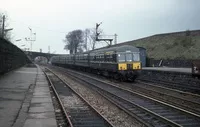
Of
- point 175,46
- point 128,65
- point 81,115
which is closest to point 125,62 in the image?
point 128,65

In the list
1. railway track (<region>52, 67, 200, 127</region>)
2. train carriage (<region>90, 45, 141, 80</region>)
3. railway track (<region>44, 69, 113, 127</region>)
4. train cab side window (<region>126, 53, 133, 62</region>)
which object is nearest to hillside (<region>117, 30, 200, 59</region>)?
train carriage (<region>90, 45, 141, 80</region>)

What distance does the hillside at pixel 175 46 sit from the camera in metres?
45.8

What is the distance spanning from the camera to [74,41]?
4198 inches

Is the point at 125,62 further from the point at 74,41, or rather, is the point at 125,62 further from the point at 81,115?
the point at 74,41

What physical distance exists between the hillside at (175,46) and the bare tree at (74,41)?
44311mm

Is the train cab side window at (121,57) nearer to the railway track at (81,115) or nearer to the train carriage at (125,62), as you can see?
the train carriage at (125,62)

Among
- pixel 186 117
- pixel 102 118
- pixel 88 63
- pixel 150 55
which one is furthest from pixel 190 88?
pixel 150 55

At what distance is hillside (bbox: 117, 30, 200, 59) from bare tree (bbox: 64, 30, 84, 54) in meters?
44.3

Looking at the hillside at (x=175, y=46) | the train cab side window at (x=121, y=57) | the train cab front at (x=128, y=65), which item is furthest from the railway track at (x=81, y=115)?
the hillside at (x=175, y=46)

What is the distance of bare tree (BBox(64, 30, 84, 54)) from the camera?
10356 cm

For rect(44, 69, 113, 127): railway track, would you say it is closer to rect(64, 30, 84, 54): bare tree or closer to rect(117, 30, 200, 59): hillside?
rect(117, 30, 200, 59): hillside

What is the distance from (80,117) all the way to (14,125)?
264 cm

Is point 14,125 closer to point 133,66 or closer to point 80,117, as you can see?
point 80,117

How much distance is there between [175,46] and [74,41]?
195 feet
